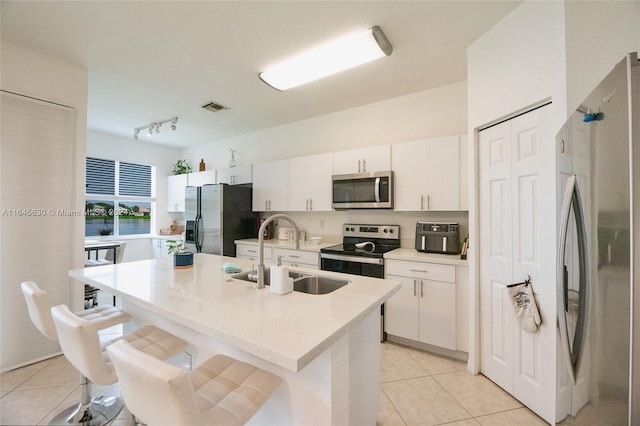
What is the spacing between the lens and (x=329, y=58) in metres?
2.31

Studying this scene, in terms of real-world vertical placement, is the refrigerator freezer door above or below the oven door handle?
above

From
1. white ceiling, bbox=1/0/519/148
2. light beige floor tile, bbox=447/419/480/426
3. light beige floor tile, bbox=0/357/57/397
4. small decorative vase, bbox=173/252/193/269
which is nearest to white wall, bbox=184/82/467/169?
white ceiling, bbox=1/0/519/148

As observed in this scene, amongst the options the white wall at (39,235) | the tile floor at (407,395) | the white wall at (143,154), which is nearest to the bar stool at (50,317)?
the tile floor at (407,395)

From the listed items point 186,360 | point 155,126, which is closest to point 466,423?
point 186,360

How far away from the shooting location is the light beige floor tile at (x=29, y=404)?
1.65 metres

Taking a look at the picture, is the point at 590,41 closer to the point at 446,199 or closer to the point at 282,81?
the point at 446,199

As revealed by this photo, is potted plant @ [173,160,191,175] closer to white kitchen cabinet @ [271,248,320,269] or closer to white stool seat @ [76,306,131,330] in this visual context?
white kitchen cabinet @ [271,248,320,269]

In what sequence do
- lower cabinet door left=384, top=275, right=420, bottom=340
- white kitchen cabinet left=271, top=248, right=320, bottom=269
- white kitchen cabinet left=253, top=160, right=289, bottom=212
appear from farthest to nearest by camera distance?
white kitchen cabinet left=253, top=160, right=289, bottom=212 → white kitchen cabinet left=271, top=248, right=320, bottom=269 → lower cabinet door left=384, top=275, right=420, bottom=340

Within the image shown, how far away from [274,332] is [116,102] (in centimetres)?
384

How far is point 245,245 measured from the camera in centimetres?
383

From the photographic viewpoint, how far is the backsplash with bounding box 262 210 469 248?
286 centimetres

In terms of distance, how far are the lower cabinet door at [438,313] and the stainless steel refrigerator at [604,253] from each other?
4.17 feet

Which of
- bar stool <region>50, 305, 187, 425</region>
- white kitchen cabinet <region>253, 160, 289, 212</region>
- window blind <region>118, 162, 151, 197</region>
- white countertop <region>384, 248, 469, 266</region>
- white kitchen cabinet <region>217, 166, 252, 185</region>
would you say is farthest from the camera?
window blind <region>118, 162, 151, 197</region>

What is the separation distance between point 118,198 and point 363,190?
15.3 ft
